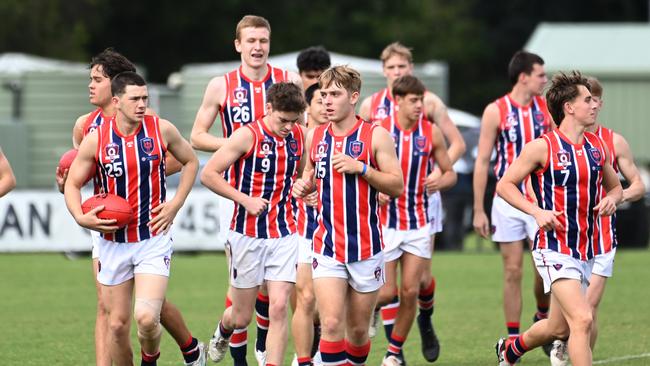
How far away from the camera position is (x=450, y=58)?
52031 millimetres

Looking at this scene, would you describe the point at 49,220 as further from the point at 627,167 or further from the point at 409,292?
the point at 627,167

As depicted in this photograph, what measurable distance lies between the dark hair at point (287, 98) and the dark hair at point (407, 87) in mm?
1678

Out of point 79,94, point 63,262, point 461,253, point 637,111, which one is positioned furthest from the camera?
point 637,111

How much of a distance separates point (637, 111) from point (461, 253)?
1548cm

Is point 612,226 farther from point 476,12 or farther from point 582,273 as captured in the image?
point 476,12

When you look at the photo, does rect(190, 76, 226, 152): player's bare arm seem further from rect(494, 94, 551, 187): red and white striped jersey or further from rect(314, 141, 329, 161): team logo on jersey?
rect(494, 94, 551, 187): red and white striped jersey

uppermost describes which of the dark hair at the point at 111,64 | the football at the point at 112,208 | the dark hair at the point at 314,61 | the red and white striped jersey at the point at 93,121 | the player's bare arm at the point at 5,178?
the dark hair at the point at 111,64

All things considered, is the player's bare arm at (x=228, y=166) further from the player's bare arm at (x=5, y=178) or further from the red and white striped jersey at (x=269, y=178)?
the player's bare arm at (x=5, y=178)

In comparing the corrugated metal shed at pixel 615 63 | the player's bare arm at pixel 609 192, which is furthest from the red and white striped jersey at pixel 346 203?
the corrugated metal shed at pixel 615 63

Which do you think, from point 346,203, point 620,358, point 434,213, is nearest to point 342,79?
point 346,203

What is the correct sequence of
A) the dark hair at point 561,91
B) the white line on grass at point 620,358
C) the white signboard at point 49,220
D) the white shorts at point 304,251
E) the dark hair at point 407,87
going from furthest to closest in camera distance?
the white signboard at point 49,220 → the dark hair at point 407,87 → the white line on grass at point 620,358 → the white shorts at point 304,251 → the dark hair at point 561,91

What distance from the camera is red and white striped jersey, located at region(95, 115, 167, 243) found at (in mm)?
8711

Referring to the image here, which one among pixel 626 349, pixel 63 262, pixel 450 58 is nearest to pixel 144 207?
pixel 626 349

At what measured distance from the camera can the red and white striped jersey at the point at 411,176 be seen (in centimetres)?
1095
